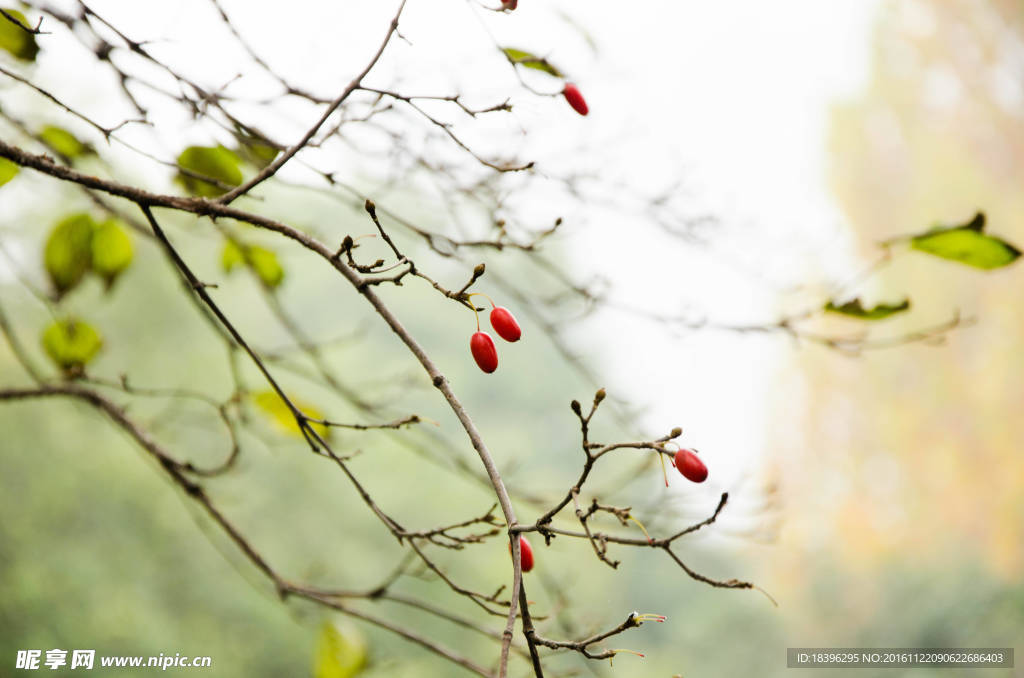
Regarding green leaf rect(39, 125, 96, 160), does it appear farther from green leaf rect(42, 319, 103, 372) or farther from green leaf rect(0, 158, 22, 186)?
green leaf rect(0, 158, 22, 186)

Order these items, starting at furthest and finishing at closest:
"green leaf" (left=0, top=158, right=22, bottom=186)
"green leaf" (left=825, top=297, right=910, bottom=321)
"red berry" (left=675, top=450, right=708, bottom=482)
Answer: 1. "green leaf" (left=825, top=297, right=910, bottom=321)
2. "green leaf" (left=0, top=158, right=22, bottom=186)
3. "red berry" (left=675, top=450, right=708, bottom=482)

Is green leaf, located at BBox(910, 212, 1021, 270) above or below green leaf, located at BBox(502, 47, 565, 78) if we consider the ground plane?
below

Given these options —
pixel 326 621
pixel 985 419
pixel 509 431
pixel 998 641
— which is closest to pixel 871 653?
pixel 998 641

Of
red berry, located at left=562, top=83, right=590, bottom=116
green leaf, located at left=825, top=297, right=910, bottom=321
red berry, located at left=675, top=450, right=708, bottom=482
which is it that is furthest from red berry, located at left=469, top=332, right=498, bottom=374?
green leaf, located at left=825, top=297, right=910, bottom=321

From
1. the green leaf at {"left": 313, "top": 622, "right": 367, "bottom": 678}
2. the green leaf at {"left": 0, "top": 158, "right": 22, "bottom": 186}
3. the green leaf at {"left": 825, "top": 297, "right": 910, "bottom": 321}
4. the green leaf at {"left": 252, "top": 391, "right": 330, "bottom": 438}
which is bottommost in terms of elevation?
the green leaf at {"left": 313, "top": 622, "right": 367, "bottom": 678}

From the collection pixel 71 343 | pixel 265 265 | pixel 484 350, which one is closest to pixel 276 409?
pixel 265 265

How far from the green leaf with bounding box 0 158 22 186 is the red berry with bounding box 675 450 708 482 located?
577 mm

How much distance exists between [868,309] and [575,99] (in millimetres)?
356

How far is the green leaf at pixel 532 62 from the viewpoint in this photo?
66 cm

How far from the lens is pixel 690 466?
427mm

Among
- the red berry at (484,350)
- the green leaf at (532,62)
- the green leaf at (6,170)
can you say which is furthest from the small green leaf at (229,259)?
the red berry at (484,350)

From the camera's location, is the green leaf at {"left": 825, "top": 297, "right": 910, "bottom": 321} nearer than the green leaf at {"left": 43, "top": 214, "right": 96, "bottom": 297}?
Yes

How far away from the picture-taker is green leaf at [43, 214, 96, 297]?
3.14ft

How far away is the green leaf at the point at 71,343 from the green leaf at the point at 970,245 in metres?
1.02
